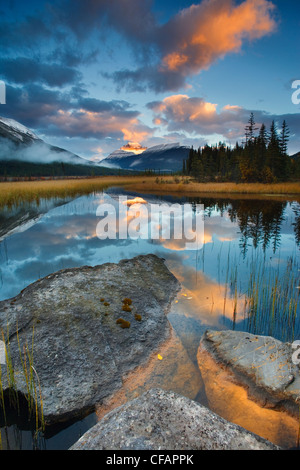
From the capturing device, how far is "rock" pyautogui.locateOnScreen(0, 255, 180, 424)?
13.6ft

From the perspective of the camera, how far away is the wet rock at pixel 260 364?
13.0ft

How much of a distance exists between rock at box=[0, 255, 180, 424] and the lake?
43 cm

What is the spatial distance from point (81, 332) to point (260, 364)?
153 inches

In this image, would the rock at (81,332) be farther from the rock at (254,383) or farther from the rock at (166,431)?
the rock at (254,383)

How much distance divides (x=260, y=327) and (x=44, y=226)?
16.9 meters

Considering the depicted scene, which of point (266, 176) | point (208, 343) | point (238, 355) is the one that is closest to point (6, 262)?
point (208, 343)

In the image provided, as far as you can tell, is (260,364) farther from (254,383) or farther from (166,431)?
(166,431)

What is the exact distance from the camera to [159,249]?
13297 mm

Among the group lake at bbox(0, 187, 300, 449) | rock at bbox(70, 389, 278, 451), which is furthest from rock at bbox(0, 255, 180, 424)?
rock at bbox(70, 389, 278, 451)

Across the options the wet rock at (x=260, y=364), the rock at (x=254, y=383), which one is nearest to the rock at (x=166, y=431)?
the rock at (x=254, y=383)

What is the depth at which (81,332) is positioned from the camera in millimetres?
5461

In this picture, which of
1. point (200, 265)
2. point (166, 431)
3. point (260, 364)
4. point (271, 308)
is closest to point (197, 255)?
point (200, 265)

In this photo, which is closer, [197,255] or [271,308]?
[271,308]

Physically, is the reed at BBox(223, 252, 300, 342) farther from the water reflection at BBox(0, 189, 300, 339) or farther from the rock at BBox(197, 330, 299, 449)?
the rock at BBox(197, 330, 299, 449)
